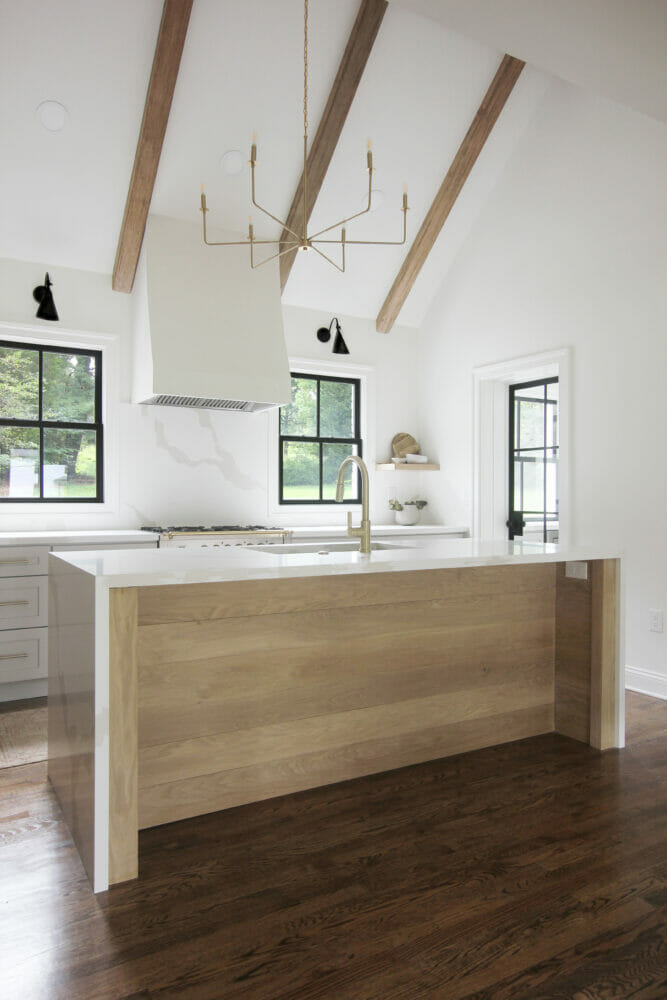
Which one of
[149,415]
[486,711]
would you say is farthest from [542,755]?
[149,415]

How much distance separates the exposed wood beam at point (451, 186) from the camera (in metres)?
4.48

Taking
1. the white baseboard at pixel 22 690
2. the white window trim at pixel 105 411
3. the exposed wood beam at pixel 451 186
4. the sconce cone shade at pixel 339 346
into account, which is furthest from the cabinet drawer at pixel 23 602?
the exposed wood beam at pixel 451 186

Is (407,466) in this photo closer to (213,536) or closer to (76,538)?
(213,536)

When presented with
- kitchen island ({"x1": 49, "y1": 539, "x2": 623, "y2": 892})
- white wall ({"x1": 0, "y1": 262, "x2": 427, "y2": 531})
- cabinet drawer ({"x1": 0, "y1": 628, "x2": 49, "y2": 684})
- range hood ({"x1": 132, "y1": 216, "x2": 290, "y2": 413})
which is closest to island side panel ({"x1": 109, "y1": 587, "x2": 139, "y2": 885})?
kitchen island ({"x1": 49, "y1": 539, "x2": 623, "y2": 892})

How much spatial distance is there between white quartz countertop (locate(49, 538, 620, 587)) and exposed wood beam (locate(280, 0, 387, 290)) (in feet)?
7.12

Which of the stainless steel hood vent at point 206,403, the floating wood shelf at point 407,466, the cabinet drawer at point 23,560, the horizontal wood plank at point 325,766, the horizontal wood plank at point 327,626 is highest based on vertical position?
the stainless steel hood vent at point 206,403

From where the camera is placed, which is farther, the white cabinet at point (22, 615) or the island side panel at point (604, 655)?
the white cabinet at point (22, 615)

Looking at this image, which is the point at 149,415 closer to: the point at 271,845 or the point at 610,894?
the point at 271,845

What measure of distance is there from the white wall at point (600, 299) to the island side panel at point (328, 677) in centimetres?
106

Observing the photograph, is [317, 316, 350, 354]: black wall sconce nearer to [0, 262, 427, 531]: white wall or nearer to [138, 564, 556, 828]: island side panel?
[0, 262, 427, 531]: white wall

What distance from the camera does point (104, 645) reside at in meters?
1.92

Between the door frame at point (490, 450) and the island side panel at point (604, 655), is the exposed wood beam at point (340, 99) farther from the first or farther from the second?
the island side panel at point (604, 655)

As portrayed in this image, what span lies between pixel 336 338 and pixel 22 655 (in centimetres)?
315

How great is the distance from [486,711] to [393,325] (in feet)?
11.9
